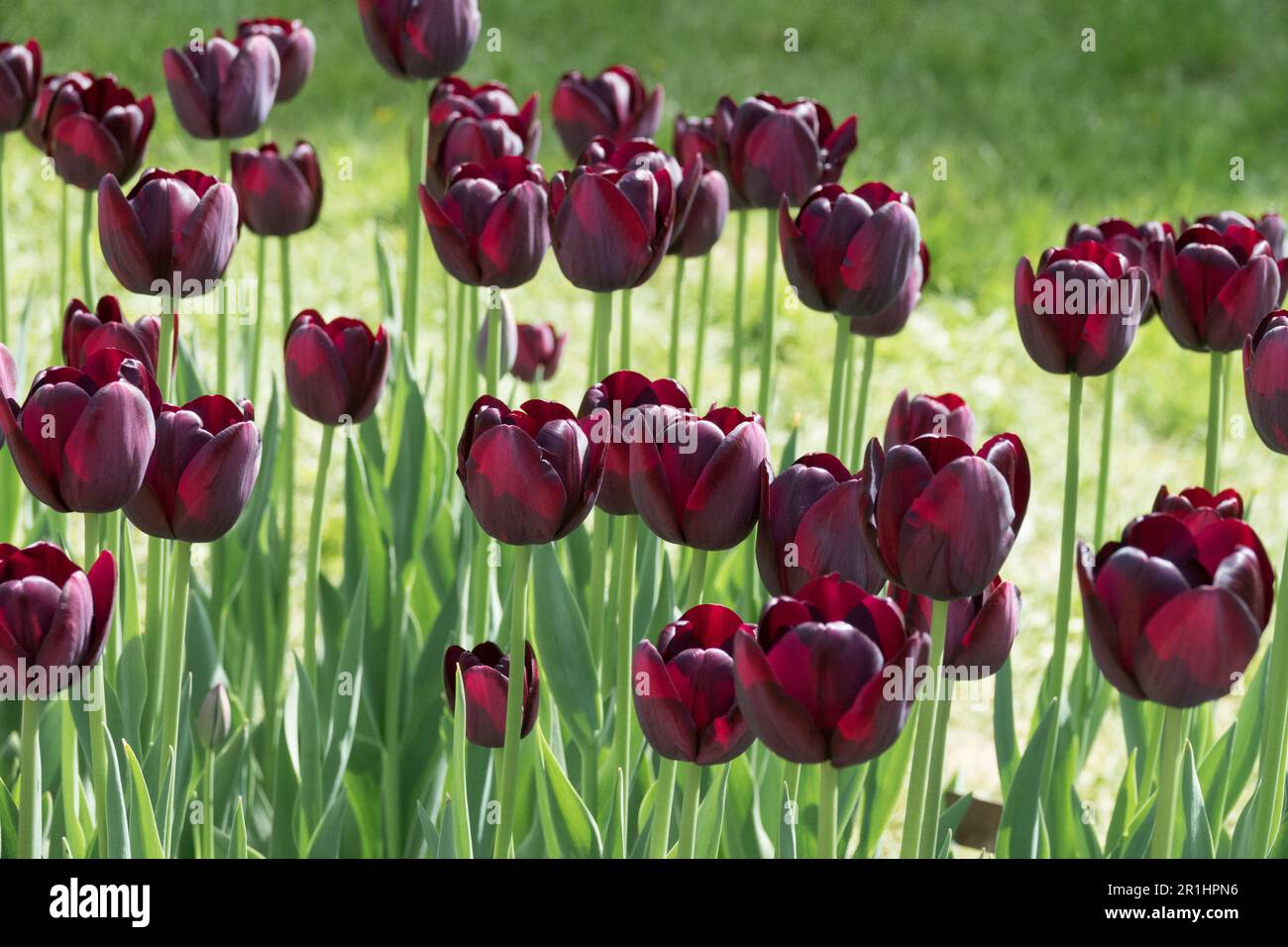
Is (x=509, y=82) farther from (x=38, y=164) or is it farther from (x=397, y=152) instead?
(x=38, y=164)

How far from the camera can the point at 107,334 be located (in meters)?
1.25

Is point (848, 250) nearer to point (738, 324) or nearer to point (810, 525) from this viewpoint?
point (810, 525)

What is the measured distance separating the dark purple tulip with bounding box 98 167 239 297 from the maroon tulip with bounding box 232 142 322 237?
0.44 meters

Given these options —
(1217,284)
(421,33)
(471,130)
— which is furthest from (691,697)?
(421,33)

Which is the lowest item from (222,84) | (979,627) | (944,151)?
(979,627)

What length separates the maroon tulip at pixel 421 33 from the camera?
1.62m

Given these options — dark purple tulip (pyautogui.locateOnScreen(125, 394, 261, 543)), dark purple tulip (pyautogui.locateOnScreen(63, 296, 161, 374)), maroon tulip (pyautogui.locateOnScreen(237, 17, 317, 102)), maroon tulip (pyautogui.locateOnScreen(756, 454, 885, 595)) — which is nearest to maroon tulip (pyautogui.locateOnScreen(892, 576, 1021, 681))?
maroon tulip (pyautogui.locateOnScreen(756, 454, 885, 595))

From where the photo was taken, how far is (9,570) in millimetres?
914

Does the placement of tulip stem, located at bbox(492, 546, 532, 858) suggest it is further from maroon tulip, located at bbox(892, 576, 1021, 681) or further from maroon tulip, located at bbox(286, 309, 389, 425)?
maroon tulip, located at bbox(286, 309, 389, 425)

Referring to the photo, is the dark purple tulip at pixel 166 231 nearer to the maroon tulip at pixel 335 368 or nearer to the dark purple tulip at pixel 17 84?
the maroon tulip at pixel 335 368

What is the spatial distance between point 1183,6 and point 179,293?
435 cm

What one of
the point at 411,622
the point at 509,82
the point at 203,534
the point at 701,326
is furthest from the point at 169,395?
the point at 509,82

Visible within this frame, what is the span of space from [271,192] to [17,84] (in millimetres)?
297

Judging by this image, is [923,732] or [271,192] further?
[271,192]
